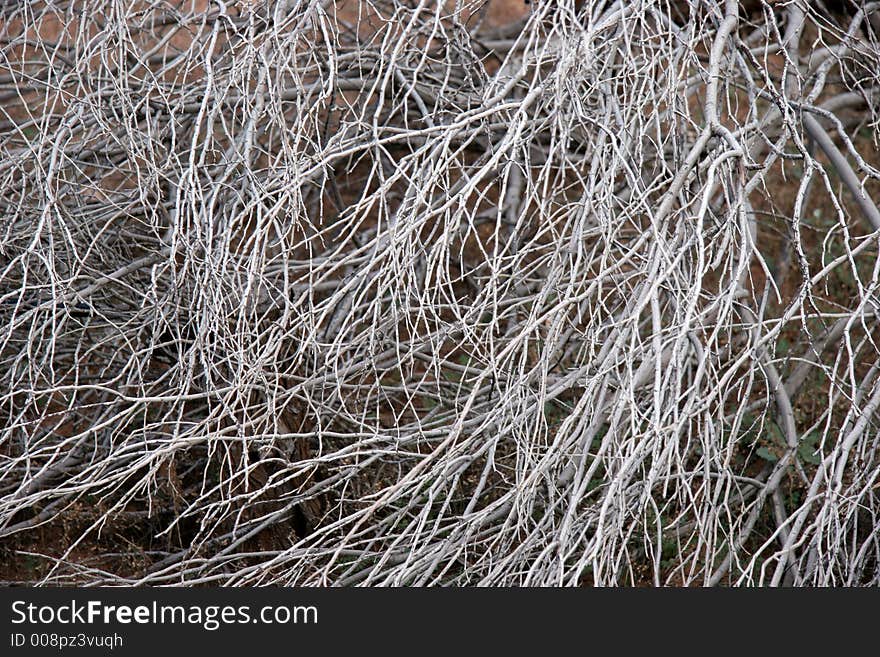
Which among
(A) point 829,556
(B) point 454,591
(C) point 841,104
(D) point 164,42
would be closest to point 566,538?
(B) point 454,591

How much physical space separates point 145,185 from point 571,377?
3.93 feet

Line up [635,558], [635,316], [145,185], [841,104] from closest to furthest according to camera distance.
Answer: [635,316] < [145,185] < [635,558] < [841,104]

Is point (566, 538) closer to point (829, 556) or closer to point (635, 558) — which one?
point (829, 556)

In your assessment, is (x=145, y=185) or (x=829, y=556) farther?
(x=145, y=185)

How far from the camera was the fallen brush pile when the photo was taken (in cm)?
225

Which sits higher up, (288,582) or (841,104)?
(841,104)

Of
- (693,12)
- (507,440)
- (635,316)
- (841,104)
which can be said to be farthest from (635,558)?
(841,104)

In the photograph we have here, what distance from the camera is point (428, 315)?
3.50 meters

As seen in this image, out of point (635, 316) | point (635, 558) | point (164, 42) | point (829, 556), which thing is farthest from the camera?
point (635, 558)

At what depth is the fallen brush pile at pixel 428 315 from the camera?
2.25 meters

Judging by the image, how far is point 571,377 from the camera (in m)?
2.55

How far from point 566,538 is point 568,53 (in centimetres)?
107

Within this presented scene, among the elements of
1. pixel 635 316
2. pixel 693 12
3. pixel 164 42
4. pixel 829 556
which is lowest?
pixel 829 556

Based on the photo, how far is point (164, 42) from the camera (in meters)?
3.05
